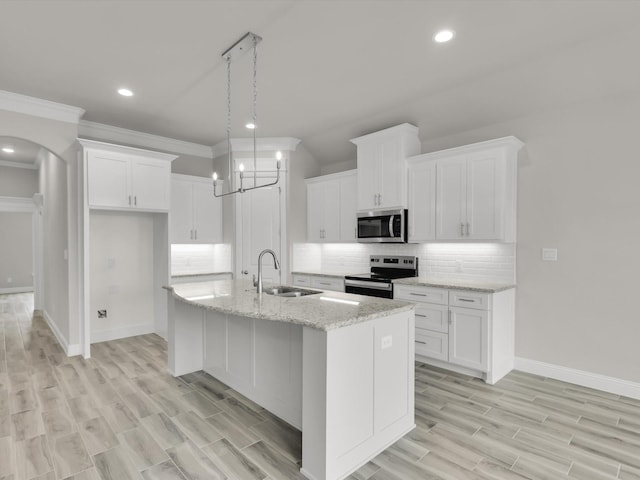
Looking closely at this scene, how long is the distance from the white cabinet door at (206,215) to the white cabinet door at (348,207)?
6.83 feet

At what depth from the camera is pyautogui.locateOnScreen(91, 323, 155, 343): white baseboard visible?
16.3ft

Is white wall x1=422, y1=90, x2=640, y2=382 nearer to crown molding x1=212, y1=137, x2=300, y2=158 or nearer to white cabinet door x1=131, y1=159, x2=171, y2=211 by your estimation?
crown molding x1=212, y1=137, x2=300, y2=158

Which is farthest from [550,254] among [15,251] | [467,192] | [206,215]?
[15,251]

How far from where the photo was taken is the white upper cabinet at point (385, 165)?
14.6ft

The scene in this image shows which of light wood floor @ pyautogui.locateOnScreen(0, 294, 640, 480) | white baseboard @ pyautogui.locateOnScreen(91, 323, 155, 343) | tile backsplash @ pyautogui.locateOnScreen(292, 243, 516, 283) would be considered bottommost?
light wood floor @ pyautogui.locateOnScreen(0, 294, 640, 480)

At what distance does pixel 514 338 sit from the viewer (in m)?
3.89

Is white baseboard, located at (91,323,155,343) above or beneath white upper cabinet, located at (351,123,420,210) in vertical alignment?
beneath

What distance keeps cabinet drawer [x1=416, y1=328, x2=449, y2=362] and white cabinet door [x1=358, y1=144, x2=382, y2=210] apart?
5.72ft

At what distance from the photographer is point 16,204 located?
24.9ft

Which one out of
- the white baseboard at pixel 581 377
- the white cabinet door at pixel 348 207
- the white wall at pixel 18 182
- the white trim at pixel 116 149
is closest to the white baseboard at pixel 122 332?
the white trim at pixel 116 149

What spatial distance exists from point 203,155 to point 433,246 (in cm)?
405

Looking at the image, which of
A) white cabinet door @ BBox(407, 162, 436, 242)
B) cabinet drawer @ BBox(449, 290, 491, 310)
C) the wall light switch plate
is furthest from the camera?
white cabinet door @ BBox(407, 162, 436, 242)

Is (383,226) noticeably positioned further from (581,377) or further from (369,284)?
(581,377)

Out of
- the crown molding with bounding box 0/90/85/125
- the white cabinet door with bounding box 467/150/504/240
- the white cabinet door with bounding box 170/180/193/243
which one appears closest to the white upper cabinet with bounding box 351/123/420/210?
the white cabinet door with bounding box 467/150/504/240
